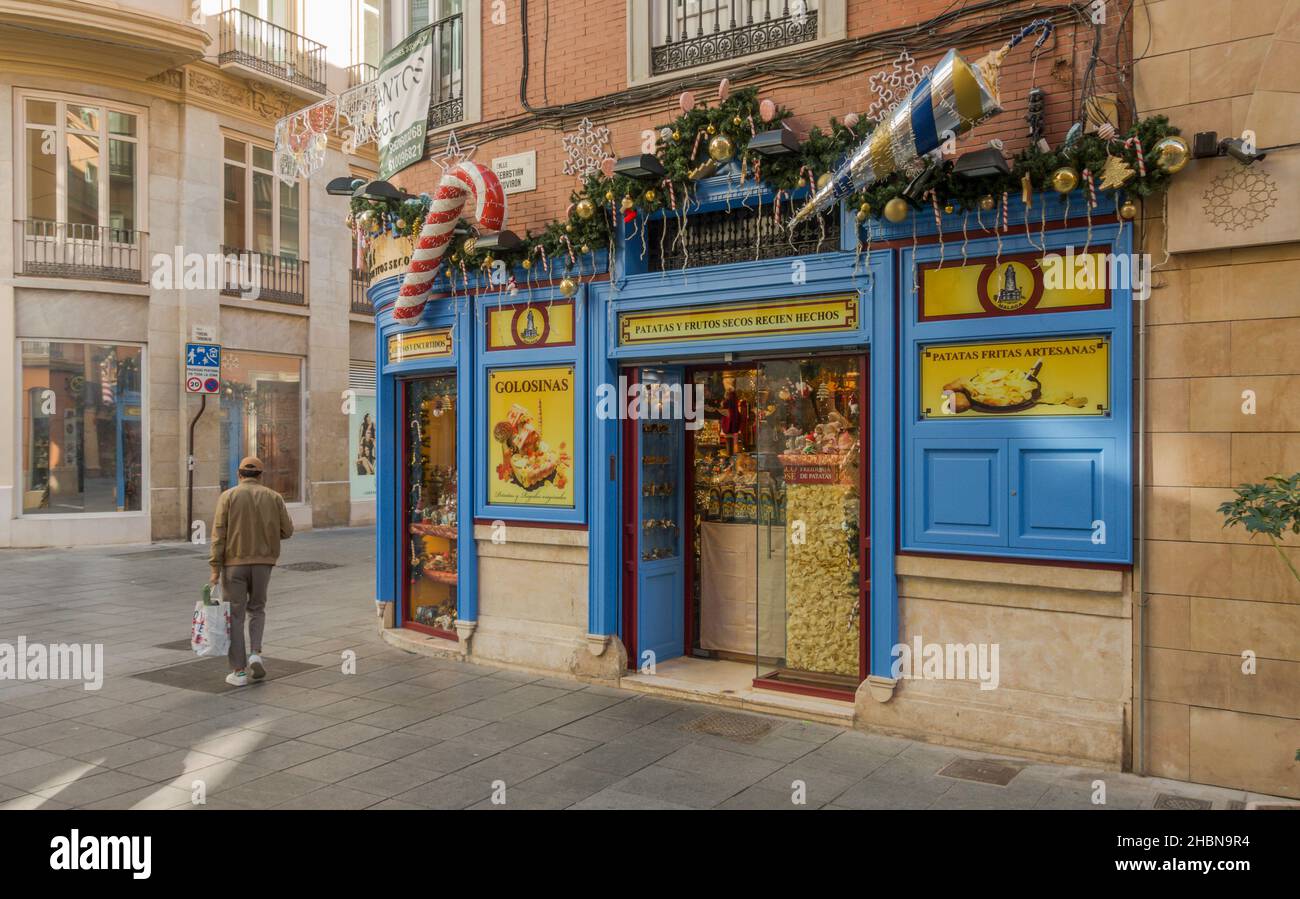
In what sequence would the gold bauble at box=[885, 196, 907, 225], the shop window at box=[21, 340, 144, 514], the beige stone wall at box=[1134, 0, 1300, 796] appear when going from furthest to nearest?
the shop window at box=[21, 340, 144, 514] < the gold bauble at box=[885, 196, 907, 225] < the beige stone wall at box=[1134, 0, 1300, 796]

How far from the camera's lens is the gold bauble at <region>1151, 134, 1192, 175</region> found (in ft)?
19.2

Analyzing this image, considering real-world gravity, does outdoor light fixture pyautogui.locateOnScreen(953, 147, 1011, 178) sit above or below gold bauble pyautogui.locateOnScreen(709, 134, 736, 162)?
below

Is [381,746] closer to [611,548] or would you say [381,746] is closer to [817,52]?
[611,548]

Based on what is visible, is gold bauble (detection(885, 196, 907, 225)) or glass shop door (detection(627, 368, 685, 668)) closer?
gold bauble (detection(885, 196, 907, 225))

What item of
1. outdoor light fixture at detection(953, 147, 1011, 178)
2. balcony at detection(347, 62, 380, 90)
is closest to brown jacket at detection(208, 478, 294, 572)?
outdoor light fixture at detection(953, 147, 1011, 178)

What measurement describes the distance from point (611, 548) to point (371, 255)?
4649 millimetres

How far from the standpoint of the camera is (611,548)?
8.55 m

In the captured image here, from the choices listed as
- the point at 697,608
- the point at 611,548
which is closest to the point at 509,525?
the point at 611,548

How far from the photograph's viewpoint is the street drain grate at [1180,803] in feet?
18.5

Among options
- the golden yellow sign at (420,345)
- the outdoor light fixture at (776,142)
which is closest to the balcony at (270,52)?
the golden yellow sign at (420,345)

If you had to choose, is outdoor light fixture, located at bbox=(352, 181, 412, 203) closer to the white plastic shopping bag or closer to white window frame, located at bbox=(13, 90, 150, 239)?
the white plastic shopping bag

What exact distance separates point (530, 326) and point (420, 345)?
1.59m

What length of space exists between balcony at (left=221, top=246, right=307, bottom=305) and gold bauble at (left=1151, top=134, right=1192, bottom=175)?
18.5m
